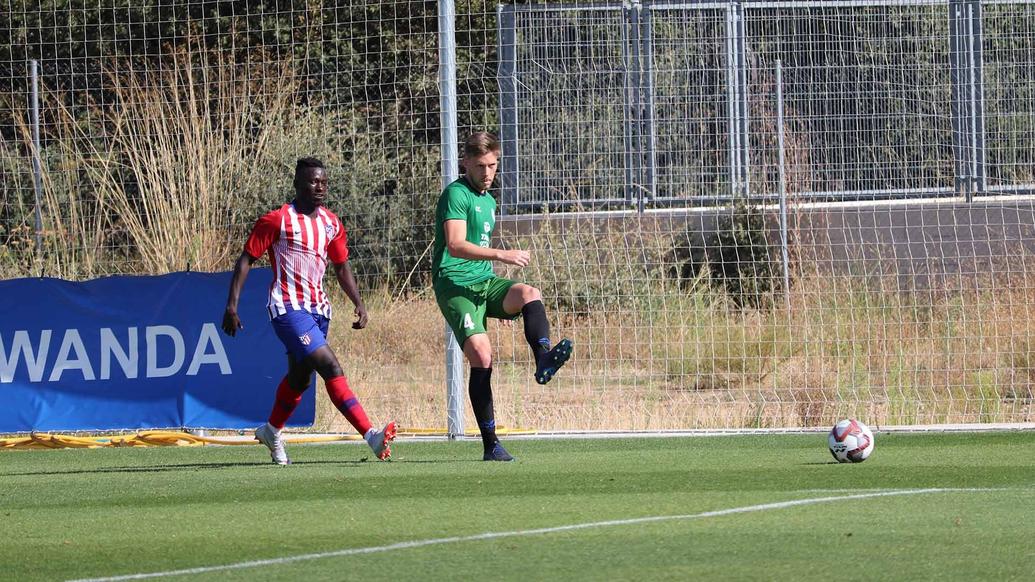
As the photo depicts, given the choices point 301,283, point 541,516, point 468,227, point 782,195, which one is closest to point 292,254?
point 301,283

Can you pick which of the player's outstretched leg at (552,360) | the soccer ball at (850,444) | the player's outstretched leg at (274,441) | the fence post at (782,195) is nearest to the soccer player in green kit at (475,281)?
the player's outstretched leg at (552,360)

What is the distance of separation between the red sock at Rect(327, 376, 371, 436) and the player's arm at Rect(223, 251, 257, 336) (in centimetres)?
69

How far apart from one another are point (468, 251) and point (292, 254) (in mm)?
1230

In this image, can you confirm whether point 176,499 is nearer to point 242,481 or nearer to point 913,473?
point 242,481

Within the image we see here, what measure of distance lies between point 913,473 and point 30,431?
23.8 feet

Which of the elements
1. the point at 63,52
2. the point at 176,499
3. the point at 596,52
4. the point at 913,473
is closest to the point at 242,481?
the point at 176,499

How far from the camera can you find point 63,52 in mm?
22172

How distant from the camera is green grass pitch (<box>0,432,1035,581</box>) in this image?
217 inches

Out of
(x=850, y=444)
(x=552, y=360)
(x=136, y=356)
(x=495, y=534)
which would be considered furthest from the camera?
(x=136, y=356)

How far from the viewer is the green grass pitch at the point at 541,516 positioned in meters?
5.51

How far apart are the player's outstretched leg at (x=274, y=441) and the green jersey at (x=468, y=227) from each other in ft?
4.83

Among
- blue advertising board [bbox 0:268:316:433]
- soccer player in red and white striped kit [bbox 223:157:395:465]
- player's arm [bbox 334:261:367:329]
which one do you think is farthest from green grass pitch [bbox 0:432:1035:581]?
blue advertising board [bbox 0:268:316:433]

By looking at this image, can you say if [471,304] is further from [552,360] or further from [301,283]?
[301,283]

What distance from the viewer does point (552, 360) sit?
29.7ft
